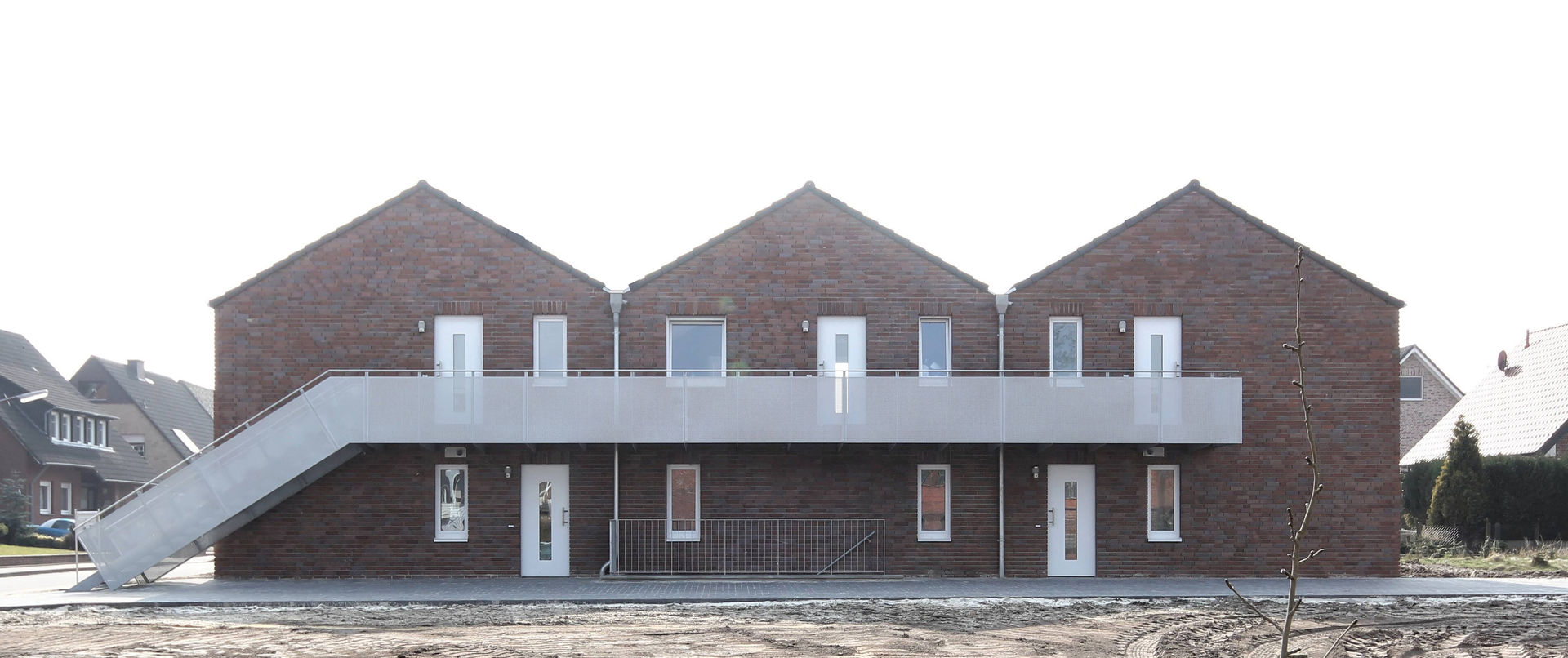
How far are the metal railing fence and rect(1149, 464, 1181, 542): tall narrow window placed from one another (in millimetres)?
4075

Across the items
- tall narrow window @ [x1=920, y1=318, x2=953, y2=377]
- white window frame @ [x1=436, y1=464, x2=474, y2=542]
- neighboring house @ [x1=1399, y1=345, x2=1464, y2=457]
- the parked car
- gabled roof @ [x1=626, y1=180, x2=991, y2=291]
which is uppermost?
gabled roof @ [x1=626, y1=180, x2=991, y2=291]

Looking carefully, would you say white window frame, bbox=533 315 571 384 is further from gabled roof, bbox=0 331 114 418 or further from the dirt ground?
gabled roof, bbox=0 331 114 418

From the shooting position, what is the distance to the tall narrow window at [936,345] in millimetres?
21500

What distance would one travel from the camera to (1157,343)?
2150 centimetres

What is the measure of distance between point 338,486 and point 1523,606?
15.9 m

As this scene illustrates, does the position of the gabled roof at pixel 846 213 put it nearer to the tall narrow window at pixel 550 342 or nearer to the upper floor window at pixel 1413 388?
the tall narrow window at pixel 550 342

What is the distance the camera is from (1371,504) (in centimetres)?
2125

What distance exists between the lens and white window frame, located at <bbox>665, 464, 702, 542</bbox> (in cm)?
2109

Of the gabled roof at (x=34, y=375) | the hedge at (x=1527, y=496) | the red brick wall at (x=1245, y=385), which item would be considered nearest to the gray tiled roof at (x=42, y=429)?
the gabled roof at (x=34, y=375)

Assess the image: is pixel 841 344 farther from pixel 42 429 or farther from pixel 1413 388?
pixel 42 429

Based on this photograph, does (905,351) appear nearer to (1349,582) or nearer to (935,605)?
(935,605)

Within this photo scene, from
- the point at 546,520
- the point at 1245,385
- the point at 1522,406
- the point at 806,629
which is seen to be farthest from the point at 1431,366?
the point at 806,629

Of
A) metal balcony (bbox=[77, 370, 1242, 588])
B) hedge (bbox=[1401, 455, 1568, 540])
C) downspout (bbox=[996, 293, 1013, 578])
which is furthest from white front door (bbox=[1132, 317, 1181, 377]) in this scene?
hedge (bbox=[1401, 455, 1568, 540])

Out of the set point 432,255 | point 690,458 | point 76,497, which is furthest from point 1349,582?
point 76,497
